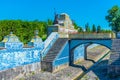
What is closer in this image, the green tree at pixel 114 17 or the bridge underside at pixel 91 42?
the bridge underside at pixel 91 42

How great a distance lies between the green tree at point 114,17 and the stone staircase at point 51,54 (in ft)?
82.4

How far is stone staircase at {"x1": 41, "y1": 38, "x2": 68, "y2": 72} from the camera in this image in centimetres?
3138

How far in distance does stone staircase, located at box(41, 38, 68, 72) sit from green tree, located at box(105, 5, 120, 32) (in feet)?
82.4

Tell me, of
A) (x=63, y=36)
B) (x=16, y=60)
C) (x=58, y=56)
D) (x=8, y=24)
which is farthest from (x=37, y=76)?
(x=8, y=24)

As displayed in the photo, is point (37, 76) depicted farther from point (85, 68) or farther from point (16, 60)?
point (85, 68)

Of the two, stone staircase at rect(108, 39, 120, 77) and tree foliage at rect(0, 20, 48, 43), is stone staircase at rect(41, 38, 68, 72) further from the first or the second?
tree foliage at rect(0, 20, 48, 43)

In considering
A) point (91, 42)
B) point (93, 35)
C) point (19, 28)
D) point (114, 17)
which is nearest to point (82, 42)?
point (91, 42)

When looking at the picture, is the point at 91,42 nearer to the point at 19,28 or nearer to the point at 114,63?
the point at 114,63

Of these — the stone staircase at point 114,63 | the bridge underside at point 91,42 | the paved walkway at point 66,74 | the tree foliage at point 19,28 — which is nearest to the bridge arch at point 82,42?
the bridge underside at point 91,42

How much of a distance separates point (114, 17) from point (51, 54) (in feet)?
98.1

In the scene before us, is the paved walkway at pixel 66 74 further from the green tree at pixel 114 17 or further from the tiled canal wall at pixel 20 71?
the green tree at pixel 114 17

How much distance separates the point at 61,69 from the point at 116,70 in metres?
8.61

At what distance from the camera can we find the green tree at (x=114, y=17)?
58.4 meters

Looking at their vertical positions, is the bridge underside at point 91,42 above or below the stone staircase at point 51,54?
above
